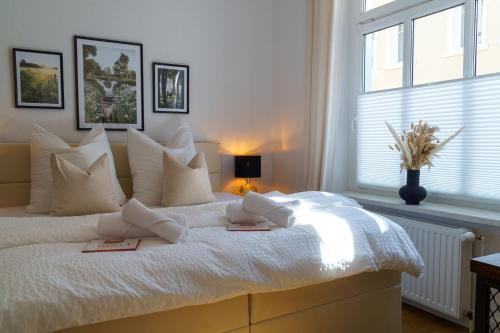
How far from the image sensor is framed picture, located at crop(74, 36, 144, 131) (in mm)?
3127

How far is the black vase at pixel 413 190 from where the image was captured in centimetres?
257

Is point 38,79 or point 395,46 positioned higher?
point 395,46

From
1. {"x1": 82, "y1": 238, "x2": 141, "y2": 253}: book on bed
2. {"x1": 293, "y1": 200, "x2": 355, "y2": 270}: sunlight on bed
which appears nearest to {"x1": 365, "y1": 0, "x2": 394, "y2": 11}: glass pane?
{"x1": 293, "y1": 200, "x2": 355, "y2": 270}: sunlight on bed

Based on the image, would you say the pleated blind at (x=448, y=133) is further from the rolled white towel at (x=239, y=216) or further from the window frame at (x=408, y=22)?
the rolled white towel at (x=239, y=216)

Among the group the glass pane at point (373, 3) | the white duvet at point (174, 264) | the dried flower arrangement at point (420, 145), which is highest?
the glass pane at point (373, 3)

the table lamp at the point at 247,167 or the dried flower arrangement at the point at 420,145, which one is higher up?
the dried flower arrangement at the point at 420,145

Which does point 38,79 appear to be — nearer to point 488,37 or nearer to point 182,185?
point 182,185

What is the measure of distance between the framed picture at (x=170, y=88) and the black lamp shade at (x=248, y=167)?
2.38 ft

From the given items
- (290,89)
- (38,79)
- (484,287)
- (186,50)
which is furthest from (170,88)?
(484,287)

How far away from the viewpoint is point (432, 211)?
2445mm

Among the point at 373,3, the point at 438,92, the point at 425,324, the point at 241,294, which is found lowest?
the point at 425,324

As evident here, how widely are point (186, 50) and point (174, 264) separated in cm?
266

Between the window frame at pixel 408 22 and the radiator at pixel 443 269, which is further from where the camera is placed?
the window frame at pixel 408 22

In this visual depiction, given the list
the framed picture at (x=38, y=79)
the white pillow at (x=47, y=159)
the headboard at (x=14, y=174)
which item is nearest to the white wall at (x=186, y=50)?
the framed picture at (x=38, y=79)
